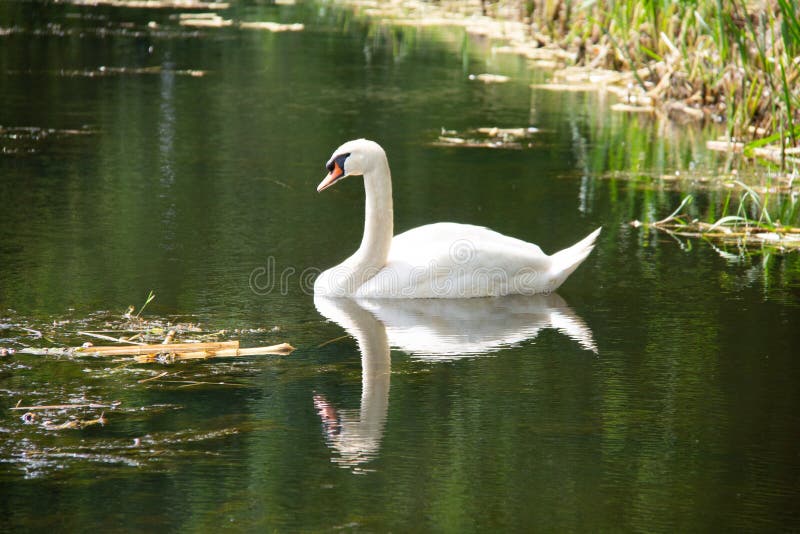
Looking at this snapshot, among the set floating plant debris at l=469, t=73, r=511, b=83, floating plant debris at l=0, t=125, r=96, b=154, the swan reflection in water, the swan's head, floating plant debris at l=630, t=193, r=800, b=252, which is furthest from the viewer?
floating plant debris at l=469, t=73, r=511, b=83

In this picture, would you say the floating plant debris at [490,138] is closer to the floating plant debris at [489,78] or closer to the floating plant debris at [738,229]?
the floating plant debris at [738,229]

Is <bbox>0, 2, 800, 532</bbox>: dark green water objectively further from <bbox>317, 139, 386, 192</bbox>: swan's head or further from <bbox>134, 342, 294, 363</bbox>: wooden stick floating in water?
<bbox>317, 139, 386, 192</bbox>: swan's head

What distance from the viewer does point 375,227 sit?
26.6 feet

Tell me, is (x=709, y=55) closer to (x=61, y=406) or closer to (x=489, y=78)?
(x=489, y=78)

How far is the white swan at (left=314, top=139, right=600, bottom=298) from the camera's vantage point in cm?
805

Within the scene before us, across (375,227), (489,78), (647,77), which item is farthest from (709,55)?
(375,227)

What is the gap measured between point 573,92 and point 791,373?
38.0ft

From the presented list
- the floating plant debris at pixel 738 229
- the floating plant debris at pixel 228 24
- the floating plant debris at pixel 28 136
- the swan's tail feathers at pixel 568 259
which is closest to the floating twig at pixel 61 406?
the swan's tail feathers at pixel 568 259

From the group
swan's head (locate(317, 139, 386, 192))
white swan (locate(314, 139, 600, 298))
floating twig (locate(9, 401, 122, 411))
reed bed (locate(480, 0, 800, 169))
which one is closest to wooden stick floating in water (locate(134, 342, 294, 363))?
floating twig (locate(9, 401, 122, 411))

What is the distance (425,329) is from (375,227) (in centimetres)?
94

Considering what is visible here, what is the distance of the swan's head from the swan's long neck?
3 cm

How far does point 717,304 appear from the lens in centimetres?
801

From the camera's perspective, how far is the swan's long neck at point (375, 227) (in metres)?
8.12

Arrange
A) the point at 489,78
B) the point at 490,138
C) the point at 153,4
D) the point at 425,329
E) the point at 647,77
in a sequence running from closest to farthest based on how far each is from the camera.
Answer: the point at 425,329, the point at 490,138, the point at 647,77, the point at 489,78, the point at 153,4
